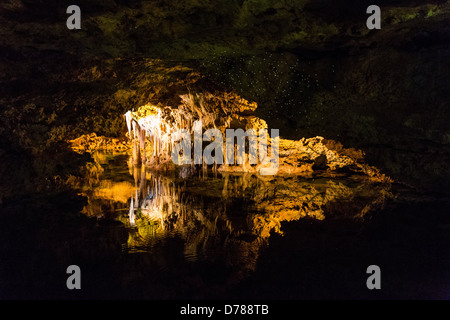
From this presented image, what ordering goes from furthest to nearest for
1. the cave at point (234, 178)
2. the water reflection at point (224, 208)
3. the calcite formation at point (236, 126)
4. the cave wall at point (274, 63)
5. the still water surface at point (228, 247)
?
the calcite formation at point (236, 126), the cave wall at point (274, 63), the water reflection at point (224, 208), the cave at point (234, 178), the still water surface at point (228, 247)

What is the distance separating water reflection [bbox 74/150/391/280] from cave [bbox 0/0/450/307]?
42 millimetres

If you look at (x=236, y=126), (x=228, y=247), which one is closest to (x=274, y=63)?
(x=236, y=126)

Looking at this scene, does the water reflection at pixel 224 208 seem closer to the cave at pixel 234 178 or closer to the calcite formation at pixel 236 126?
the cave at pixel 234 178

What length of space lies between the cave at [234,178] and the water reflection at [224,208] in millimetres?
42

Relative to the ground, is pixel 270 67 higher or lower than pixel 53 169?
higher

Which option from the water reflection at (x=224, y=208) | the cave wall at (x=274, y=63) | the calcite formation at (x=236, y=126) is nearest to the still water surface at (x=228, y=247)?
the water reflection at (x=224, y=208)

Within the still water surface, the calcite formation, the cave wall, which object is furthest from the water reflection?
the cave wall

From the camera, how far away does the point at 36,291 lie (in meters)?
2.80

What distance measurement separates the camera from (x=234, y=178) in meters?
10.2

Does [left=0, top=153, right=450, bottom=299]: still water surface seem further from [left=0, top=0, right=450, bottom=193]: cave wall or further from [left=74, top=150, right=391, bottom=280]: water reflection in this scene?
[left=0, top=0, right=450, bottom=193]: cave wall

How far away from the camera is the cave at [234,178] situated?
319 cm

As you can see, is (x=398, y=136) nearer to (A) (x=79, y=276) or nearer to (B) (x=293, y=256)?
(B) (x=293, y=256)
